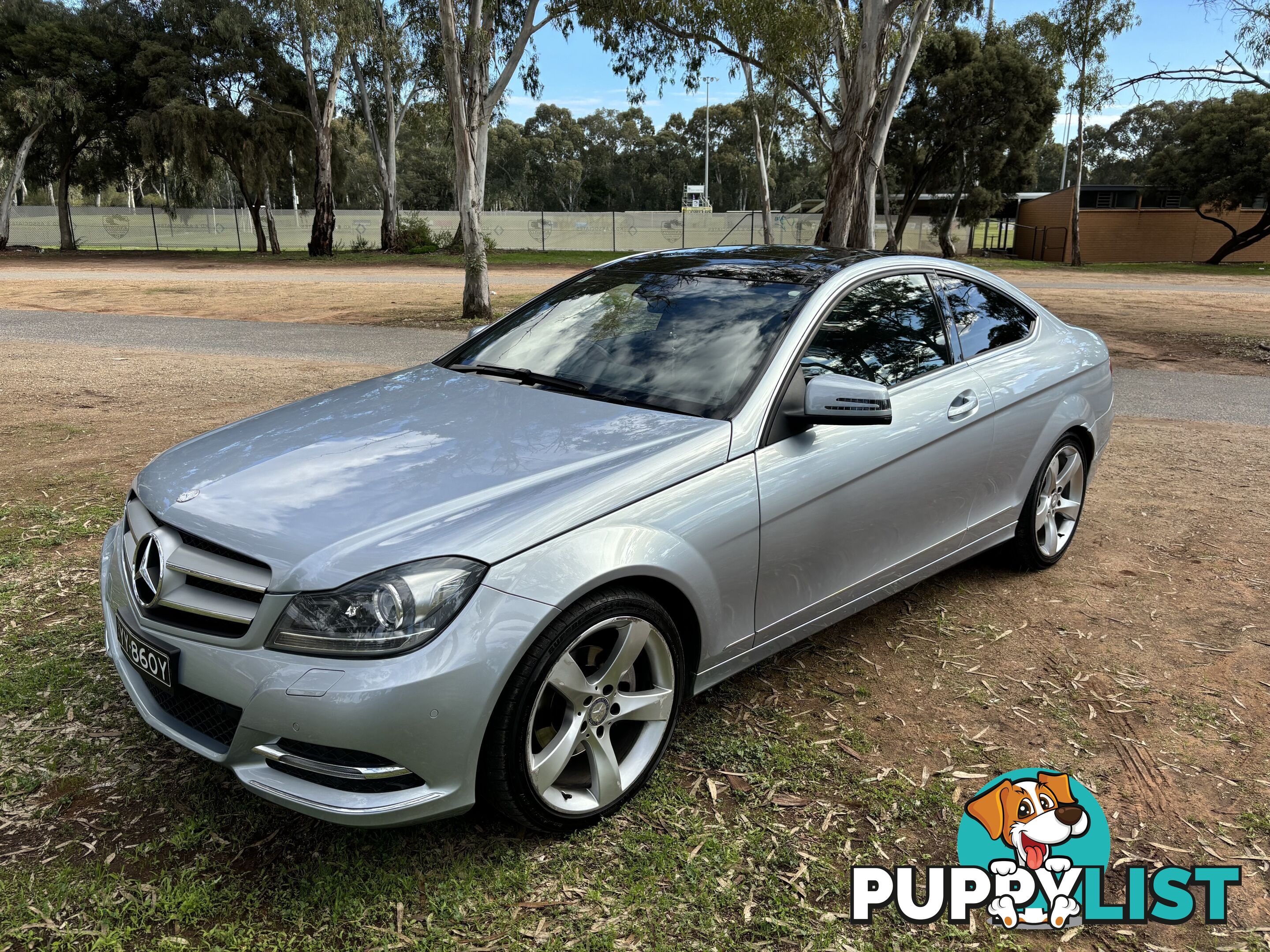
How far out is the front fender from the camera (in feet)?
8.11

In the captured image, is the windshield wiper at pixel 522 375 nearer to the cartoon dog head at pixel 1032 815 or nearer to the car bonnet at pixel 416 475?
the car bonnet at pixel 416 475

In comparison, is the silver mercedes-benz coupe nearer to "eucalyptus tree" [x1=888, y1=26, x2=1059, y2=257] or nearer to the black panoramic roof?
the black panoramic roof

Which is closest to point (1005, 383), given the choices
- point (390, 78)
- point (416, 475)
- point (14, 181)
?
point (416, 475)

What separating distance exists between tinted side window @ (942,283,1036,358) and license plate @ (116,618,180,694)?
10.6 ft

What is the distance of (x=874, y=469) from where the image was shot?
3.42 metres

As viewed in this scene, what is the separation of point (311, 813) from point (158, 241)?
176 ft

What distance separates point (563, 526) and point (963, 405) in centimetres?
204

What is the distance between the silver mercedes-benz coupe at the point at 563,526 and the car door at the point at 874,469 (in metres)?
0.01

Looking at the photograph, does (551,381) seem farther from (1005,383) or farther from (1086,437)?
(1086,437)

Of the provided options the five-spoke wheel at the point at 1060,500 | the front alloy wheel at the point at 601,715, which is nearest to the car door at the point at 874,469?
the front alloy wheel at the point at 601,715

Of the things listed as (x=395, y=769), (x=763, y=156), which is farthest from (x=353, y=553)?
(x=763, y=156)

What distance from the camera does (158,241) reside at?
160ft

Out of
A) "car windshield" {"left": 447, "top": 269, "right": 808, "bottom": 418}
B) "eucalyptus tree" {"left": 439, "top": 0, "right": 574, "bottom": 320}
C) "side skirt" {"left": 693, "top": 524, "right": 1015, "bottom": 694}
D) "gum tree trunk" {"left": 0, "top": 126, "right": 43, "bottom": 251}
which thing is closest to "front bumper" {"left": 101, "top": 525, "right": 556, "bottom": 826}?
"side skirt" {"left": 693, "top": 524, "right": 1015, "bottom": 694}

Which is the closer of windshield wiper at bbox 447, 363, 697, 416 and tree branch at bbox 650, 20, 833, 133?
windshield wiper at bbox 447, 363, 697, 416
